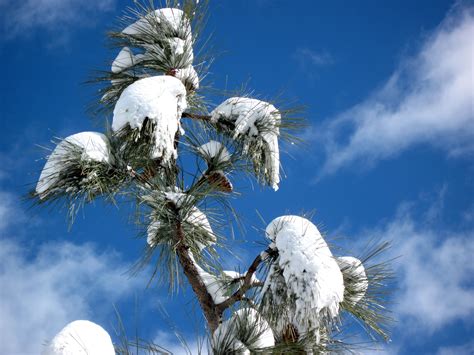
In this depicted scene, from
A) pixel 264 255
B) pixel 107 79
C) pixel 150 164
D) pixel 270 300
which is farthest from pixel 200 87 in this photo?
pixel 270 300

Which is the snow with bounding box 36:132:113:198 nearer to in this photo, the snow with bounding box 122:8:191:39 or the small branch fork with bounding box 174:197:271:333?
the small branch fork with bounding box 174:197:271:333

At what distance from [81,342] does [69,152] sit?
66cm

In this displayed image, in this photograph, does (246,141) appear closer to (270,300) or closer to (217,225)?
(217,225)

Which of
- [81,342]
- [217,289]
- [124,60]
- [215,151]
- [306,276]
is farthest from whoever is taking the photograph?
[124,60]

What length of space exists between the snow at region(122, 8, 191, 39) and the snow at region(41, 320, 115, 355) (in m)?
1.29

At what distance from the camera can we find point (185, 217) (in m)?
2.22

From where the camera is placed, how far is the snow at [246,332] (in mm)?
1874

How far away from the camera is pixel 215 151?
2383mm

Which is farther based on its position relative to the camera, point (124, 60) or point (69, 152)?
point (124, 60)

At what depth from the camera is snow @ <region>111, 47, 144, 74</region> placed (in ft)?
8.76

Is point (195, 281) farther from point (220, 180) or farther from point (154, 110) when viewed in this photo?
point (154, 110)

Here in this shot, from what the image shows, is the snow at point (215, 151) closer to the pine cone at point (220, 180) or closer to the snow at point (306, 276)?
the pine cone at point (220, 180)

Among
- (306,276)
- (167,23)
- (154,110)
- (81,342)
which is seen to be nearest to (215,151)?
(154,110)

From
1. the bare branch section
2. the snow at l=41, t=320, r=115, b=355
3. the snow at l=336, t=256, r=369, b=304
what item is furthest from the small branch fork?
the snow at l=41, t=320, r=115, b=355
